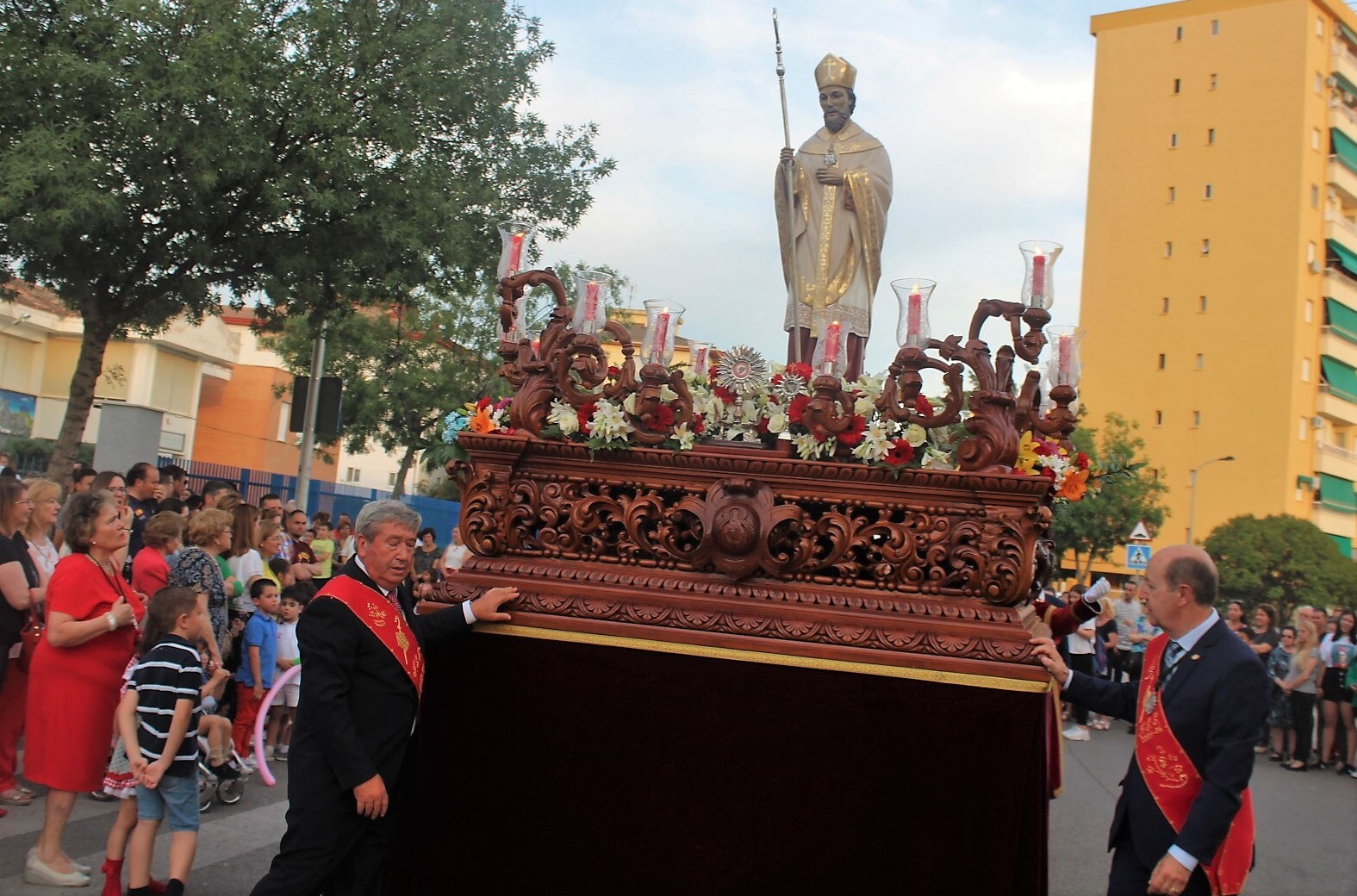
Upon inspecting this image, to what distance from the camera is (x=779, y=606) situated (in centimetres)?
406

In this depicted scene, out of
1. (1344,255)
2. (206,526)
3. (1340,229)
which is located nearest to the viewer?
(206,526)

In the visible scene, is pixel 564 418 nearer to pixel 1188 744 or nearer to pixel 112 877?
pixel 1188 744

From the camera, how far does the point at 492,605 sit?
13.9 ft

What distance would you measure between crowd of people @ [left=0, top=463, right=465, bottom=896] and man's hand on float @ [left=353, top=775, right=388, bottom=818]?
0.87m

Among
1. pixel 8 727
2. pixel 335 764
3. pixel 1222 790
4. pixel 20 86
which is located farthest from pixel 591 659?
pixel 20 86

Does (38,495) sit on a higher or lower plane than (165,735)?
higher

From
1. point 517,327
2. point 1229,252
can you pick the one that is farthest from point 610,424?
point 1229,252

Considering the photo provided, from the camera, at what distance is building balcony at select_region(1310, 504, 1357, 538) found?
4542 cm

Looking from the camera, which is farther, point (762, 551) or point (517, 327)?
point (517, 327)

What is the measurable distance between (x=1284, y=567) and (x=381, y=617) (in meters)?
37.9

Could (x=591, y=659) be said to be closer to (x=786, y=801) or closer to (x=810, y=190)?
(x=786, y=801)

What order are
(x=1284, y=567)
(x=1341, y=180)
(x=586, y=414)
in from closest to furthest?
(x=586, y=414), (x=1284, y=567), (x=1341, y=180)

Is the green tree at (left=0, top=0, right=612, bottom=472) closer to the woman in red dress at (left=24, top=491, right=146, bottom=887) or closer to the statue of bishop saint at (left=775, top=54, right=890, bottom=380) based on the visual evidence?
the woman in red dress at (left=24, top=491, right=146, bottom=887)

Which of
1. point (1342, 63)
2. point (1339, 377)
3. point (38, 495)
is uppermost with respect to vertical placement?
point (1342, 63)
